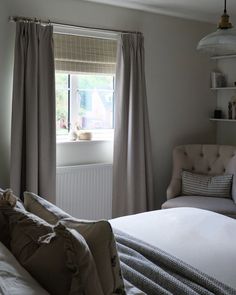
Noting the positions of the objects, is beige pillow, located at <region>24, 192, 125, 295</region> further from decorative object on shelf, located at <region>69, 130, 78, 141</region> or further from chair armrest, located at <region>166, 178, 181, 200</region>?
chair armrest, located at <region>166, 178, 181, 200</region>

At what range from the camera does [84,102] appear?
399cm

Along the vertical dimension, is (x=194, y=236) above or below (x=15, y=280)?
Result: below

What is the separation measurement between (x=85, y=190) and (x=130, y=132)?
2.34 ft

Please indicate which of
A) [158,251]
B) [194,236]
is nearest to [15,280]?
[158,251]

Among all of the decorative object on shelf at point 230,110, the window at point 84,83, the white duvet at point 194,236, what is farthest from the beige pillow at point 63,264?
the decorative object on shelf at point 230,110

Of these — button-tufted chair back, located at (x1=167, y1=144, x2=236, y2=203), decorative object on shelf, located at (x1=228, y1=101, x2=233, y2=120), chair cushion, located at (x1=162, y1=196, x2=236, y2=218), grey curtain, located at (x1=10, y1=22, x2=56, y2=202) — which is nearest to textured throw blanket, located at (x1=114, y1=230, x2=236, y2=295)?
grey curtain, located at (x1=10, y1=22, x2=56, y2=202)

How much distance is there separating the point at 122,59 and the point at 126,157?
0.96 m

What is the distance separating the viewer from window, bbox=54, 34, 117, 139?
3645mm

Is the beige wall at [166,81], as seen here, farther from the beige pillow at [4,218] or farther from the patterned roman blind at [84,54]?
the beige pillow at [4,218]

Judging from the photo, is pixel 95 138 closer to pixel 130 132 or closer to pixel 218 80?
pixel 130 132

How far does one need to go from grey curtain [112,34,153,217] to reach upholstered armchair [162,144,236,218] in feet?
1.02

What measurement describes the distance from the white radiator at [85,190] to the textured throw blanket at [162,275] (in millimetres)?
1802

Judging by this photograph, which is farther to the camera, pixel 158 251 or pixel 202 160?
pixel 202 160

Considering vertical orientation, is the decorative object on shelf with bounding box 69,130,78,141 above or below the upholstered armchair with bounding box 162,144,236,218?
above
